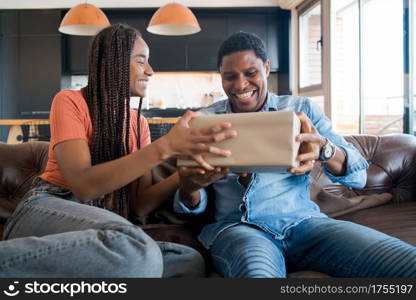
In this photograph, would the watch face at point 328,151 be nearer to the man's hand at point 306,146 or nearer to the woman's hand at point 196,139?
the man's hand at point 306,146

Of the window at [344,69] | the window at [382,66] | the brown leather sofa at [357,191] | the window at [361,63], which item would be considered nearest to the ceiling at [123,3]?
the window at [361,63]

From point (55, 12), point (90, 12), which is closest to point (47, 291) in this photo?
point (90, 12)

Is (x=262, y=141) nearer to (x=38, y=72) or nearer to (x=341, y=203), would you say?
(x=341, y=203)

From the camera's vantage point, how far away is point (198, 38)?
6.44 metres

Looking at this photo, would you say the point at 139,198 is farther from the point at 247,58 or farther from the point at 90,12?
the point at 90,12

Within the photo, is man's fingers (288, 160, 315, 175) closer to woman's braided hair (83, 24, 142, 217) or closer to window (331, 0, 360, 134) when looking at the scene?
woman's braided hair (83, 24, 142, 217)

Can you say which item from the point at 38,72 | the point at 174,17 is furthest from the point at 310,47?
the point at 38,72

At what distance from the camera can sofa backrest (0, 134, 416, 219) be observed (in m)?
1.63

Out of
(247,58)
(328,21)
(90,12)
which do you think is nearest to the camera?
(247,58)

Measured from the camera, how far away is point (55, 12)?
6.34 m

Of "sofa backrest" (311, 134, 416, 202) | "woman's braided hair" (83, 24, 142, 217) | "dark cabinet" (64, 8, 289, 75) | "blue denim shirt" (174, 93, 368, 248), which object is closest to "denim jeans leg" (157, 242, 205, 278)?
"blue denim shirt" (174, 93, 368, 248)

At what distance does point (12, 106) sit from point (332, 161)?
6.25 metres

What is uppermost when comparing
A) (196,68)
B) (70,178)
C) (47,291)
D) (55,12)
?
(55,12)

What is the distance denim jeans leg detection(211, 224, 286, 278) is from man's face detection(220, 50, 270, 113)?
431 mm
